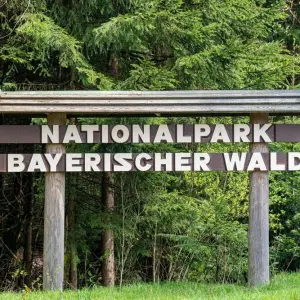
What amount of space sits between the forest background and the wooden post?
1.72 metres

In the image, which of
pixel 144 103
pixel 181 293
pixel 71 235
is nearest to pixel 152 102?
pixel 144 103

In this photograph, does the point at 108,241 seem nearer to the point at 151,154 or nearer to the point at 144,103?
the point at 151,154

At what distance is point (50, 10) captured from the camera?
11117 millimetres

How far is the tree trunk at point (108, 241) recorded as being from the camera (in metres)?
11.4

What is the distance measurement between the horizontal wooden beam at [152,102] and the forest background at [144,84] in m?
2.06

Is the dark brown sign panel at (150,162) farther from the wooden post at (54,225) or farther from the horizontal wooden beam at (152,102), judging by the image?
the horizontal wooden beam at (152,102)

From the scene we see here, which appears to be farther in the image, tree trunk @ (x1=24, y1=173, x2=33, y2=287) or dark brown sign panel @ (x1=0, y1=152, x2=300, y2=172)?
tree trunk @ (x1=24, y1=173, x2=33, y2=287)

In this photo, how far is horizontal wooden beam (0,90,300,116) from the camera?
7730mm

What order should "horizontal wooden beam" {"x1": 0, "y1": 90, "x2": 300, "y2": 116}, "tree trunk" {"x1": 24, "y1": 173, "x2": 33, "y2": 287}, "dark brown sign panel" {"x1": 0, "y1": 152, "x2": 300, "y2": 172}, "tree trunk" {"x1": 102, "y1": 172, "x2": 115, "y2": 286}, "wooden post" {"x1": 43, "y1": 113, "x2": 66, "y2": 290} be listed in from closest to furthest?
"horizontal wooden beam" {"x1": 0, "y1": 90, "x2": 300, "y2": 116}
"wooden post" {"x1": 43, "y1": 113, "x2": 66, "y2": 290}
"dark brown sign panel" {"x1": 0, "y1": 152, "x2": 300, "y2": 172}
"tree trunk" {"x1": 102, "y1": 172, "x2": 115, "y2": 286}
"tree trunk" {"x1": 24, "y1": 173, "x2": 33, "y2": 287}

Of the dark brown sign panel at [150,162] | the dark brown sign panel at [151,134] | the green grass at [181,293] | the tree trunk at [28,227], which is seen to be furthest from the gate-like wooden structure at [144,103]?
the tree trunk at [28,227]

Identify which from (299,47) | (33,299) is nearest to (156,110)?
(33,299)

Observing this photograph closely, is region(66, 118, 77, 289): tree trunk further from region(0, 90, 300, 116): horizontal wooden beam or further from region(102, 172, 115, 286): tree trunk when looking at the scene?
region(0, 90, 300, 116): horizontal wooden beam

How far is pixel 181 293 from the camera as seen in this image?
24.0ft

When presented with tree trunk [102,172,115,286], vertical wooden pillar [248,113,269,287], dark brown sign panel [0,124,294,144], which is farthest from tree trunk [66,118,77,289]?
vertical wooden pillar [248,113,269,287]
